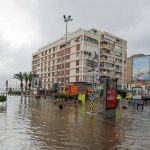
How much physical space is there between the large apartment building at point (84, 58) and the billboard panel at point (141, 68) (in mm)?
15079

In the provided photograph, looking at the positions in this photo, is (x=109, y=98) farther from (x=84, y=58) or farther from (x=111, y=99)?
(x=84, y=58)

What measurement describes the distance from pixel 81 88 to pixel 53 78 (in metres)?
52.2

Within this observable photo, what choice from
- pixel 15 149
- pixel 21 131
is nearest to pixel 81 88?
pixel 21 131

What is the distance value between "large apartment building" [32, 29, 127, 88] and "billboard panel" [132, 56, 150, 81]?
49.5 feet

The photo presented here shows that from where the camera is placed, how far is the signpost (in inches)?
892

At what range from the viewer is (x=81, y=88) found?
61.7 meters

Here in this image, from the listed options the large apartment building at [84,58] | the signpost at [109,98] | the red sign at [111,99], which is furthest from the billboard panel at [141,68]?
the signpost at [109,98]

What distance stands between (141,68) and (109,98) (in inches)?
1748

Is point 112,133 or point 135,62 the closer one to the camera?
point 112,133

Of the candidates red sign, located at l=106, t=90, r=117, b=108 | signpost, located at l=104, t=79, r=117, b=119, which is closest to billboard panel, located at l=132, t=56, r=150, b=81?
red sign, located at l=106, t=90, r=117, b=108

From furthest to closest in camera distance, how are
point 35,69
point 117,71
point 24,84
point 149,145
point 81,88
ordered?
point 35,69
point 24,84
point 117,71
point 81,88
point 149,145

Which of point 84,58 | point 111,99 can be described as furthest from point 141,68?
point 111,99

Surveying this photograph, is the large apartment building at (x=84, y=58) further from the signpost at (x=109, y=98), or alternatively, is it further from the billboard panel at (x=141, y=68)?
the signpost at (x=109, y=98)

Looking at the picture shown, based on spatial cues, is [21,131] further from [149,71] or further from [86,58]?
[86,58]
